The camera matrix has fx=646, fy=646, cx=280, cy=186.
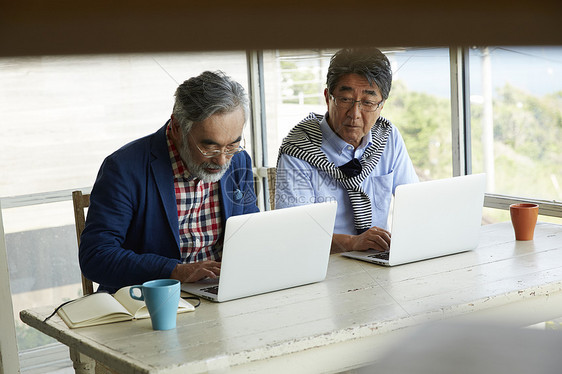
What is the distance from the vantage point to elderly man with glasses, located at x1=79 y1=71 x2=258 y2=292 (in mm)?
1314

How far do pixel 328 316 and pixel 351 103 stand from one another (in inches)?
32.8

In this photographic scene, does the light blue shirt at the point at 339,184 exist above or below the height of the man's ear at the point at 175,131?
below

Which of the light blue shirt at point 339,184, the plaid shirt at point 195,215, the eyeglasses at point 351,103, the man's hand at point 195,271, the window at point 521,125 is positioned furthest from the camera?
the window at point 521,125

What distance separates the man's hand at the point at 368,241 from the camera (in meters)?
1.41

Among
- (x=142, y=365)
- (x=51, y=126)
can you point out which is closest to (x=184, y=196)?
(x=142, y=365)

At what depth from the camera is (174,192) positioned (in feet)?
4.56

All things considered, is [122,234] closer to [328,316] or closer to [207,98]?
[207,98]

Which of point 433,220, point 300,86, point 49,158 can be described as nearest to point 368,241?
point 433,220

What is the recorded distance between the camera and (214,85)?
1.40 metres

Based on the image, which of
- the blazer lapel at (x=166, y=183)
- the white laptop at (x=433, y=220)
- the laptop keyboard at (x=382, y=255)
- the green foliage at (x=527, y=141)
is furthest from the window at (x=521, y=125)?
the blazer lapel at (x=166, y=183)

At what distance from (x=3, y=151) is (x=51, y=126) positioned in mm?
183

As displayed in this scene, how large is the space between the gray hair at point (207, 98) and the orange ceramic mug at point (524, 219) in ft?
2.21

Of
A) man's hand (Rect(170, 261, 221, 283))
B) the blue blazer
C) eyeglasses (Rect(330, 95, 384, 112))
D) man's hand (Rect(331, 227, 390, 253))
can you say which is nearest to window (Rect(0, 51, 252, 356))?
Answer: eyeglasses (Rect(330, 95, 384, 112))

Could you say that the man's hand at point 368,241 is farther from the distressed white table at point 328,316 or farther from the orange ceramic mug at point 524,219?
the orange ceramic mug at point 524,219
